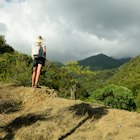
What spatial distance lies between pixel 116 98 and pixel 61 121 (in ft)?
139

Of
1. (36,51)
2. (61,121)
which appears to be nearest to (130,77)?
(36,51)

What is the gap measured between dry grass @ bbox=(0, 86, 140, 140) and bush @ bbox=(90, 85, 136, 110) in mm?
39339

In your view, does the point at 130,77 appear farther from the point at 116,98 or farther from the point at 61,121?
the point at 61,121

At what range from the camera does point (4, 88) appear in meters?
16.1

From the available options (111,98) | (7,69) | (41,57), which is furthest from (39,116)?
(111,98)

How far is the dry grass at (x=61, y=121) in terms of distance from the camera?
11820mm

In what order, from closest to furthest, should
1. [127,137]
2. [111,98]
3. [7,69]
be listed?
[127,137], [7,69], [111,98]

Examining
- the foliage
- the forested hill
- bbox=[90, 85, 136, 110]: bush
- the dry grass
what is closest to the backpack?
the dry grass

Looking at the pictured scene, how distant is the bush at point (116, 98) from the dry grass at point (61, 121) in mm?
39339

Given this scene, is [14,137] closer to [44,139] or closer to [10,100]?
[44,139]

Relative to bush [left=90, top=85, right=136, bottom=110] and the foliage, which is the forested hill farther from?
bush [left=90, top=85, right=136, bottom=110]

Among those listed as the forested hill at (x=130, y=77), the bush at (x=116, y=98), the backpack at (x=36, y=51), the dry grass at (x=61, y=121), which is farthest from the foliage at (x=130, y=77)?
the dry grass at (x=61, y=121)

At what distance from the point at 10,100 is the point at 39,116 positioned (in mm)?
2165

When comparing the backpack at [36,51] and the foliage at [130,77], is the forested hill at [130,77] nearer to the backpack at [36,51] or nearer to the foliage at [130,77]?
the foliage at [130,77]
